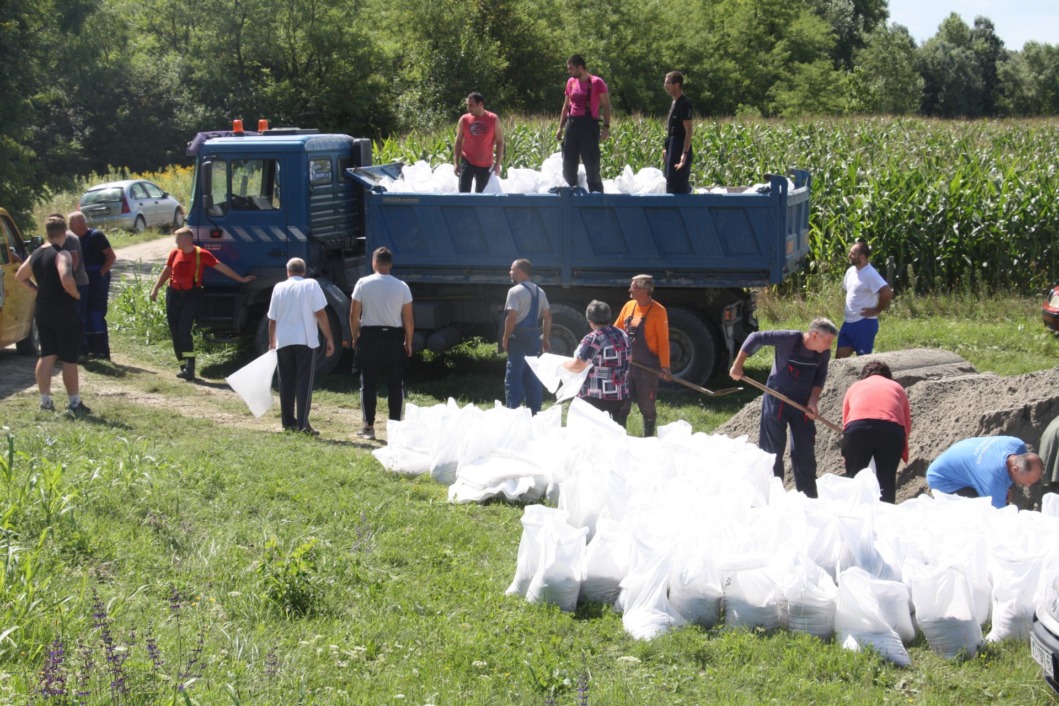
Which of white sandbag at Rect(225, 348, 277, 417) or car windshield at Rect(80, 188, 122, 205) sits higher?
car windshield at Rect(80, 188, 122, 205)

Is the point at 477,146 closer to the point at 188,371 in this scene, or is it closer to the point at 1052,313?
the point at 188,371

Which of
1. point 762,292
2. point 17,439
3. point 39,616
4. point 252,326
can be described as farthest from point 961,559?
point 762,292

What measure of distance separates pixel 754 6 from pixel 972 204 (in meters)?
34.6

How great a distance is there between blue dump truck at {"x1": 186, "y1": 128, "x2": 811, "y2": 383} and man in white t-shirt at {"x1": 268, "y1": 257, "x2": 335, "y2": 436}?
2100mm

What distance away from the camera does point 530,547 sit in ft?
20.1

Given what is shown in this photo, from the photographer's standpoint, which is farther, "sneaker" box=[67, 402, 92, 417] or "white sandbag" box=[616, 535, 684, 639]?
"sneaker" box=[67, 402, 92, 417]

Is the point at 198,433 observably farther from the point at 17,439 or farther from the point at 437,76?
the point at 437,76

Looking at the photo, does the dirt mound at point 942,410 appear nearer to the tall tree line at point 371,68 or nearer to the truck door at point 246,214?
the truck door at point 246,214

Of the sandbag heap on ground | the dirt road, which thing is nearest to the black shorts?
the dirt road

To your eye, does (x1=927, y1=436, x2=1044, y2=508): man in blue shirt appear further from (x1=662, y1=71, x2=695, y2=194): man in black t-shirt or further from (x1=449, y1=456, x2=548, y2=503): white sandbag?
(x1=662, y1=71, x2=695, y2=194): man in black t-shirt

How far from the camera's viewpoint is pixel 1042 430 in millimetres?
8273

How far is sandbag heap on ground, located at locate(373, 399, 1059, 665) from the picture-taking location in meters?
5.61

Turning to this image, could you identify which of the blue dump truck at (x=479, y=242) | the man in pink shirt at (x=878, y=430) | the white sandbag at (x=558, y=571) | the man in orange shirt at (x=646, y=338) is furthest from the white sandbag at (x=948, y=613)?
the blue dump truck at (x=479, y=242)

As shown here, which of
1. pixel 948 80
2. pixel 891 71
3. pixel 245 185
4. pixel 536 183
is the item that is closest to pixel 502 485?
pixel 536 183
